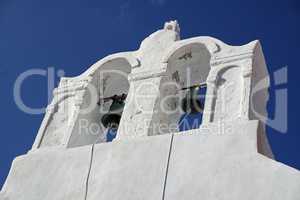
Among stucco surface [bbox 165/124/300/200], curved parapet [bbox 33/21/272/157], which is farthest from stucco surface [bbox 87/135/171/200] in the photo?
curved parapet [bbox 33/21/272/157]

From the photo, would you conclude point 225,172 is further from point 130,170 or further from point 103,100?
point 103,100

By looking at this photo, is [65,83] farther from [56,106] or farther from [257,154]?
[257,154]

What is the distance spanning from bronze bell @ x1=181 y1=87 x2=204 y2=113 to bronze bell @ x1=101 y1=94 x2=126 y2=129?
945mm

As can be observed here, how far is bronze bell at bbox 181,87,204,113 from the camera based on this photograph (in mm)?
9961

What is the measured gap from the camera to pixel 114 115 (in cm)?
1022

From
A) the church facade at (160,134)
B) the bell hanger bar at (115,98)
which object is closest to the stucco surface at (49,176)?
the church facade at (160,134)

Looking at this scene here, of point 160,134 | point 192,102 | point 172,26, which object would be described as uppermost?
point 172,26

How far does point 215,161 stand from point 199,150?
317 mm

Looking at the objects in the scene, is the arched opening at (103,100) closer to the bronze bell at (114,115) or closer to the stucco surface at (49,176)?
the bronze bell at (114,115)

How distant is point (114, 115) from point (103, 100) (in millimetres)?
367

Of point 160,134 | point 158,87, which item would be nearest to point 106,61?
point 158,87

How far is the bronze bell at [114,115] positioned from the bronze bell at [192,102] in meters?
0.94

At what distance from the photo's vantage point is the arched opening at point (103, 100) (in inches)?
391

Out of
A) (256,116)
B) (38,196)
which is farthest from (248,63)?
(38,196)
